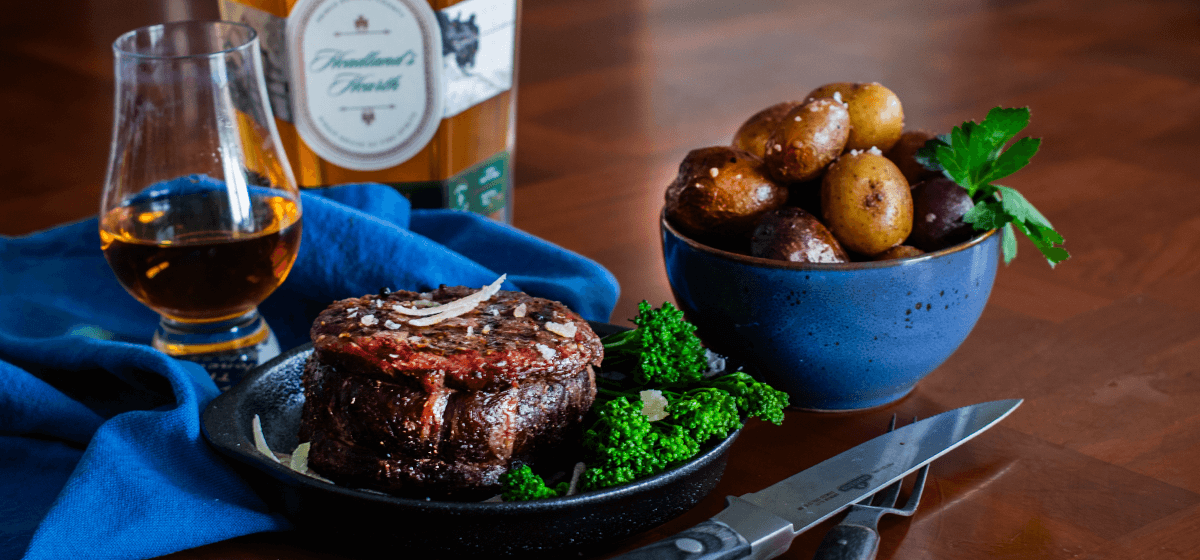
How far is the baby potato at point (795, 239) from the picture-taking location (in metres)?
0.68

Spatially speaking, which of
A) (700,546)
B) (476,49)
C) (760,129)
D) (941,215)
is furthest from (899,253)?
(476,49)

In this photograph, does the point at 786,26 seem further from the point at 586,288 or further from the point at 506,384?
the point at 506,384

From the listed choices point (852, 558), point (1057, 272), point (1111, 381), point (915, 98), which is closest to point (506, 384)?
point (852, 558)

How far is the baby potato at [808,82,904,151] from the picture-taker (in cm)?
75

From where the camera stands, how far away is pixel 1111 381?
0.77 metres

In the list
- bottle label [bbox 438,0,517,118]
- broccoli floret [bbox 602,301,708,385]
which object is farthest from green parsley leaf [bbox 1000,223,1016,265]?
bottle label [bbox 438,0,517,118]

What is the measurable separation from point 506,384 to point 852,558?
194mm

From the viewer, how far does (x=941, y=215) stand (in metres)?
0.70

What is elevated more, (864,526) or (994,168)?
(994,168)

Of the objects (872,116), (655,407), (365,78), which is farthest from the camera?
(365,78)

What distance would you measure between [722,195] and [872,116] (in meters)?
0.12

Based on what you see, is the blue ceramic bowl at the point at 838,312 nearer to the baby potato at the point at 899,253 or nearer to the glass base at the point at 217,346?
the baby potato at the point at 899,253

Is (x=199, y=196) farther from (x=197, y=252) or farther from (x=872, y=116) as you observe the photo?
(x=872, y=116)

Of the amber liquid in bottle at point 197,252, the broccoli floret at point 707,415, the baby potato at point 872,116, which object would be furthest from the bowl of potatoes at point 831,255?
the amber liquid in bottle at point 197,252
